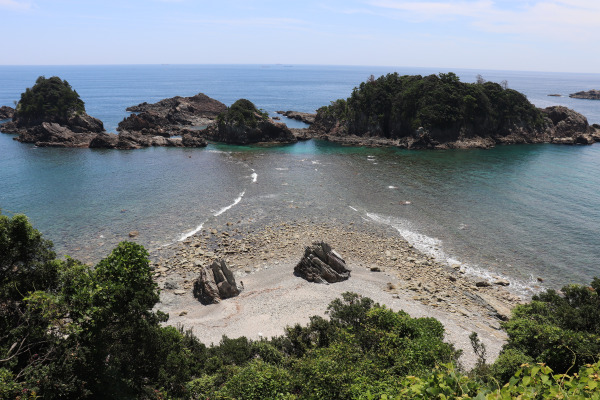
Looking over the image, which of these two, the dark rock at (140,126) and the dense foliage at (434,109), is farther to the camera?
the dark rock at (140,126)

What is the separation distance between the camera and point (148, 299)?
52.0 ft

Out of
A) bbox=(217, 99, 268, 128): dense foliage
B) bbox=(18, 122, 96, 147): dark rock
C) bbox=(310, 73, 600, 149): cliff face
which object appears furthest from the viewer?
bbox=(217, 99, 268, 128): dense foliage

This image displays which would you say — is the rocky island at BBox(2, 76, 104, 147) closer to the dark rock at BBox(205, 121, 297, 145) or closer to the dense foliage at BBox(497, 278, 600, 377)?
the dark rock at BBox(205, 121, 297, 145)

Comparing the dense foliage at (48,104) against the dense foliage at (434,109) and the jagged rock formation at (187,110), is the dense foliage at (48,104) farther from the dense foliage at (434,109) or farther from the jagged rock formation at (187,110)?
the dense foliage at (434,109)

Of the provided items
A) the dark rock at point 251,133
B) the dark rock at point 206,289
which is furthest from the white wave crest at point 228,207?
the dark rock at point 251,133

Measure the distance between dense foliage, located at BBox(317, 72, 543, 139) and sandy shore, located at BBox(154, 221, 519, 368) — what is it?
172ft

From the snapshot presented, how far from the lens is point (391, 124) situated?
88375mm

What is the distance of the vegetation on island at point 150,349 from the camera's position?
42.7 ft

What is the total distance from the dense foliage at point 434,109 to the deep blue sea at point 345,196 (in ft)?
29.9

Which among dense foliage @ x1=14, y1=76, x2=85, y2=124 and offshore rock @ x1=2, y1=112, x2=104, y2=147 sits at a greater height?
dense foliage @ x1=14, y1=76, x2=85, y2=124

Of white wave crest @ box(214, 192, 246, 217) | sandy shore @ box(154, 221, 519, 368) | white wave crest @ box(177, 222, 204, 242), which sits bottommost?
sandy shore @ box(154, 221, 519, 368)

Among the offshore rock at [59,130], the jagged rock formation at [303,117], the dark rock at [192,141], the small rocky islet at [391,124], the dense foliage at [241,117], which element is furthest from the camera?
the jagged rock formation at [303,117]

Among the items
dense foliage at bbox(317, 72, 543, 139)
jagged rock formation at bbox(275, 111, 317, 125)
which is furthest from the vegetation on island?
jagged rock formation at bbox(275, 111, 317, 125)

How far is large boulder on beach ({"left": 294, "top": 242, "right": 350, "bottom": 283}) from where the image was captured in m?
31.0
